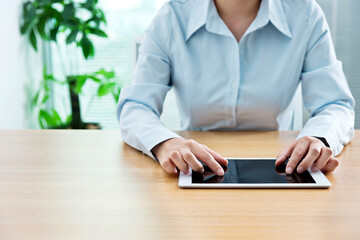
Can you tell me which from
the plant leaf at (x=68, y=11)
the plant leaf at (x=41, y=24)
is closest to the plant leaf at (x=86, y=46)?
the plant leaf at (x=68, y=11)

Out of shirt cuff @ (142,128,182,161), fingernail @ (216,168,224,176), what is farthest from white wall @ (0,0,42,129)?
fingernail @ (216,168,224,176)

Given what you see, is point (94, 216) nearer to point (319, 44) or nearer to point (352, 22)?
point (319, 44)

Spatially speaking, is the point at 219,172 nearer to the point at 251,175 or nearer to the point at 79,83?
the point at 251,175

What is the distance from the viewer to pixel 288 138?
1.20 meters

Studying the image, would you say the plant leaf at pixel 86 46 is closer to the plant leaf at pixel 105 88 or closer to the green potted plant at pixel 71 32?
the green potted plant at pixel 71 32

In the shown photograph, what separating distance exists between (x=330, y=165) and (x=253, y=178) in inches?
7.1

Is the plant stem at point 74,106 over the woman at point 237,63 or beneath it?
beneath

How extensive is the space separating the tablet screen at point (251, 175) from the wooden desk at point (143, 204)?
1.8 inches

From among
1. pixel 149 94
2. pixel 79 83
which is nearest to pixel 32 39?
pixel 79 83

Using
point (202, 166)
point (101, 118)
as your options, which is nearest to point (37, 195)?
point (202, 166)

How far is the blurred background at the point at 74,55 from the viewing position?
7.23ft

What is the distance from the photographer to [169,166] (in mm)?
903

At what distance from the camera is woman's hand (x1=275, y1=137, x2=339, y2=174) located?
886 mm

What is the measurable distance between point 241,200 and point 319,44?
0.72 meters
